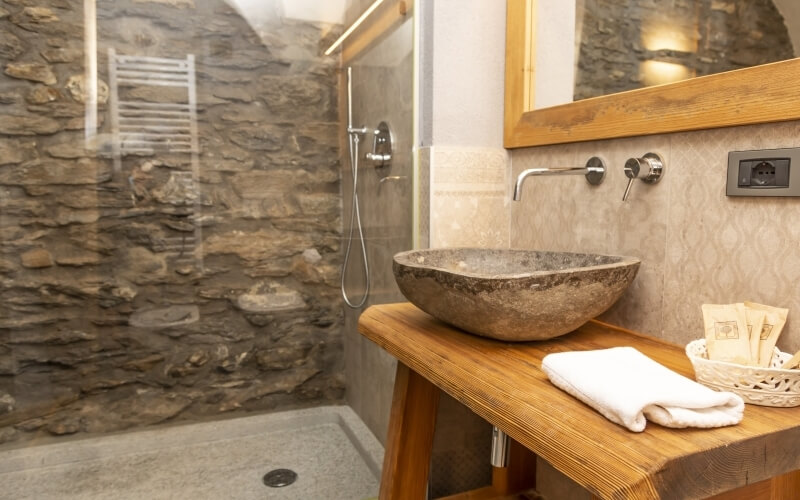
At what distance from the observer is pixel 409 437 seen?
1352 mm

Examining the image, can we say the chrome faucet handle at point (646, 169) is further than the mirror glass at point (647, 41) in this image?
Yes

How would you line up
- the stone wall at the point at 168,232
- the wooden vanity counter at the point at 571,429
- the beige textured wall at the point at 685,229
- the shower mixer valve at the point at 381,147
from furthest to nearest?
the stone wall at the point at 168,232 → the shower mixer valve at the point at 381,147 → the beige textured wall at the point at 685,229 → the wooden vanity counter at the point at 571,429

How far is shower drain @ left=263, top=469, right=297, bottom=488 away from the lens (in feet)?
7.02

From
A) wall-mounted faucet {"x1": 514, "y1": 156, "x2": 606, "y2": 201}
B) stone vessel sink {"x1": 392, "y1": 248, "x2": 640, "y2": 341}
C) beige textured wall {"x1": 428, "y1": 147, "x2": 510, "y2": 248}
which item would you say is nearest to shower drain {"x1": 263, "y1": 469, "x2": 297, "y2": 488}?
beige textured wall {"x1": 428, "y1": 147, "x2": 510, "y2": 248}

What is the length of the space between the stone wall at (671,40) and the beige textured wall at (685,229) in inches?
5.3

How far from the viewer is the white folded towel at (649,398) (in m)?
0.73

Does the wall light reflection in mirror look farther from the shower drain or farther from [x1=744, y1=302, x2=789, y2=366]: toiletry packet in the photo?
the shower drain

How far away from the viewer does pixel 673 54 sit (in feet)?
4.04

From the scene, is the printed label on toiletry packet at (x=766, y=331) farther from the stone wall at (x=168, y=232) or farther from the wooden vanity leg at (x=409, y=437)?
the stone wall at (x=168, y=232)

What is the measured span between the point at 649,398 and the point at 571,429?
4.1 inches

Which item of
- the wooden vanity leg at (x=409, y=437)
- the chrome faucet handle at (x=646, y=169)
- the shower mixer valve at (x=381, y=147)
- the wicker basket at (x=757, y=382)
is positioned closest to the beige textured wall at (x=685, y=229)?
the chrome faucet handle at (x=646, y=169)

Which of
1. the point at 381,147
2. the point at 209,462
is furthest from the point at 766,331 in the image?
the point at 209,462

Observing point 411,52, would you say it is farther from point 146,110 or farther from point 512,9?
point 146,110

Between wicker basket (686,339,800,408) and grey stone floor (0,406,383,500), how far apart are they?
57.8 inches
